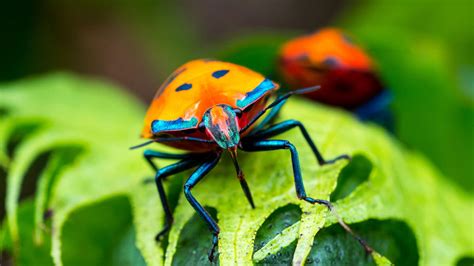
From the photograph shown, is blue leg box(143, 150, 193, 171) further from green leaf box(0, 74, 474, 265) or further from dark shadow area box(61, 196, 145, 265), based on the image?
dark shadow area box(61, 196, 145, 265)

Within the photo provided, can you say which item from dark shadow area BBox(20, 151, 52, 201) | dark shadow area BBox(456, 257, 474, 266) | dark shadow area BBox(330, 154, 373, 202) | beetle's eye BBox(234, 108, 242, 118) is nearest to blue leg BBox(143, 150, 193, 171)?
beetle's eye BBox(234, 108, 242, 118)

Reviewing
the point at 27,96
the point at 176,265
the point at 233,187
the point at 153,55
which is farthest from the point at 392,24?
the point at 176,265

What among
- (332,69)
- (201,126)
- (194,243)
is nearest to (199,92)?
(201,126)

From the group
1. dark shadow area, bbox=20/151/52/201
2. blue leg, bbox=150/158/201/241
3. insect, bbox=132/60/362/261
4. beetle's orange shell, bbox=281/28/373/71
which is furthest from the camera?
dark shadow area, bbox=20/151/52/201

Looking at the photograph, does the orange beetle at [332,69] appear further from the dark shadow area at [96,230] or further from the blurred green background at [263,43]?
the dark shadow area at [96,230]

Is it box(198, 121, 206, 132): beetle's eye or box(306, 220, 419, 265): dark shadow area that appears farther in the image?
box(198, 121, 206, 132): beetle's eye

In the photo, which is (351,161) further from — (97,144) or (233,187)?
(97,144)
